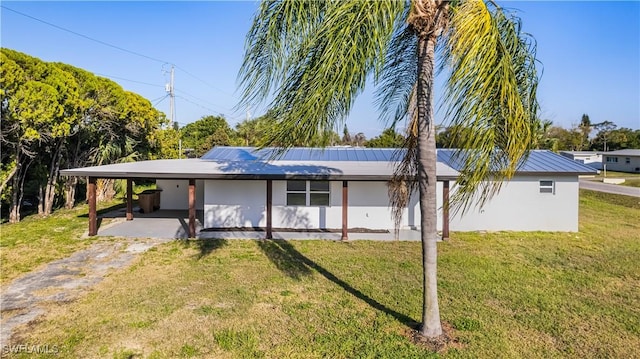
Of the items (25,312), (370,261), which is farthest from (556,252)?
(25,312)

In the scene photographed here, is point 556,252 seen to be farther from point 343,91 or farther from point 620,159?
point 620,159

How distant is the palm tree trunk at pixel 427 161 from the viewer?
14.6 feet

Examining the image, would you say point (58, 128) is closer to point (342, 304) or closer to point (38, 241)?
point (38, 241)

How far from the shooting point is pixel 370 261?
28.5 feet

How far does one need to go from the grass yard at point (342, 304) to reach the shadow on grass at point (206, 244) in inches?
3.1

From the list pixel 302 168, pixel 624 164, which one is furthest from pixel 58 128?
pixel 624 164

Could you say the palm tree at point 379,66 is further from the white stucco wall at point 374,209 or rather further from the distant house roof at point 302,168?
the white stucco wall at point 374,209

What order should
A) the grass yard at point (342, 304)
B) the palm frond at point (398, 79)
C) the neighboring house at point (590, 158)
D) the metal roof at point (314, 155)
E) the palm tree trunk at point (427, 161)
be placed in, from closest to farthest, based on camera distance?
the palm tree trunk at point (427, 161)
the grass yard at point (342, 304)
the palm frond at point (398, 79)
the metal roof at point (314, 155)
the neighboring house at point (590, 158)

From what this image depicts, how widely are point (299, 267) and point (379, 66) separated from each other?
18.3ft

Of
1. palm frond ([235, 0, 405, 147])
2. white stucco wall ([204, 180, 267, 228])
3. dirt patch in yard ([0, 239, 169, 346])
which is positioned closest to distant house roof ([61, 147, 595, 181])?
white stucco wall ([204, 180, 267, 228])

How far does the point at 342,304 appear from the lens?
6.23 metres

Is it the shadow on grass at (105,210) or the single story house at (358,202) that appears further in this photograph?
the shadow on grass at (105,210)

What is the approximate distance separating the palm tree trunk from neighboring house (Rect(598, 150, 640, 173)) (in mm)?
44259

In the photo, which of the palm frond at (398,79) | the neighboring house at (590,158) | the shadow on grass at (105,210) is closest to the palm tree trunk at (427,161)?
the palm frond at (398,79)
